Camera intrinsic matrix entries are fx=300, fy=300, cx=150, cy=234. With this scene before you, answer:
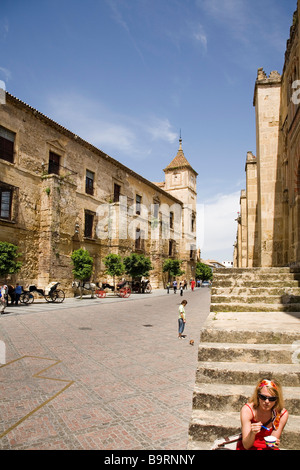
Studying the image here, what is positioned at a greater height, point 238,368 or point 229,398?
point 238,368

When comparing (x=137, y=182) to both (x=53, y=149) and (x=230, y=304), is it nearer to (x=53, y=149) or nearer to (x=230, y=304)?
(x=53, y=149)

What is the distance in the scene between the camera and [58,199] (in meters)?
20.1

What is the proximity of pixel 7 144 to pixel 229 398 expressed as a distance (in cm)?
1935

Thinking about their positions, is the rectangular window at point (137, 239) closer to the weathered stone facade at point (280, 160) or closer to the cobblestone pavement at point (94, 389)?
the weathered stone facade at point (280, 160)

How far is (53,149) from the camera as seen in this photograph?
71.4 ft

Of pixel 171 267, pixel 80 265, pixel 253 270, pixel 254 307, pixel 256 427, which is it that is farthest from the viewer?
pixel 171 267

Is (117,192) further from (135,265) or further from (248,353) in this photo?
(248,353)

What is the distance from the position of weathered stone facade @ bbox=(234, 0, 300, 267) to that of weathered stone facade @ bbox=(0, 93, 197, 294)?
1397 centimetres

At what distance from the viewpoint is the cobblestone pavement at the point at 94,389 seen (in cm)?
317

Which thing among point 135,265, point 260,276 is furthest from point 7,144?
point 260,276

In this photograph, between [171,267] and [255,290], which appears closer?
[255,290]

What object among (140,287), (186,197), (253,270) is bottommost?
(140,287)

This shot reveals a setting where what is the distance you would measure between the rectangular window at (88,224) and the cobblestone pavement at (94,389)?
16.2 m

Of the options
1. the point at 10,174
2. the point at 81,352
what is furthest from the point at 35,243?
the point at 81,352
